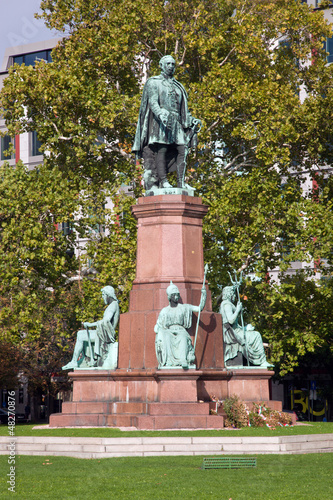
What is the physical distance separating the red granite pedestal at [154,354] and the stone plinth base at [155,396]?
19 millimetres

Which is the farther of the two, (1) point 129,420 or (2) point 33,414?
(2) point 33,414

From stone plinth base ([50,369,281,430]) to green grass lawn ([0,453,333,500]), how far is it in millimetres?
2794

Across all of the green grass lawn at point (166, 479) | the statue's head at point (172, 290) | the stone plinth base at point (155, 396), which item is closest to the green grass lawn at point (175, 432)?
the stone plinth base at point (155, 396)

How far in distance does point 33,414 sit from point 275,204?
28872 mm

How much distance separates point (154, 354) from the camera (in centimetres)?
1833

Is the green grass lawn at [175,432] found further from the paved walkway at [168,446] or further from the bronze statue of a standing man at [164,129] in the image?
the bronze statue of a standing man at [164,129]

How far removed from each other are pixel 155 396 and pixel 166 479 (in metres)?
6.43

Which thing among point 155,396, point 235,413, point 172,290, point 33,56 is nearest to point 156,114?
point 172,290

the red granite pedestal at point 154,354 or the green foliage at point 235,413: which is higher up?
the red granite pedestal at point 154,354

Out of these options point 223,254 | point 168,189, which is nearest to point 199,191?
point 223,254

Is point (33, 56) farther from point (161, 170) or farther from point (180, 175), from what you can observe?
point (180, 175)

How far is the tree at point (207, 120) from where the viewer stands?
31312 mm

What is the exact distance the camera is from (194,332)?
60.2 ft

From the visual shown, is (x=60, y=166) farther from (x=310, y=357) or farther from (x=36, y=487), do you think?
(x=36, y=487)
